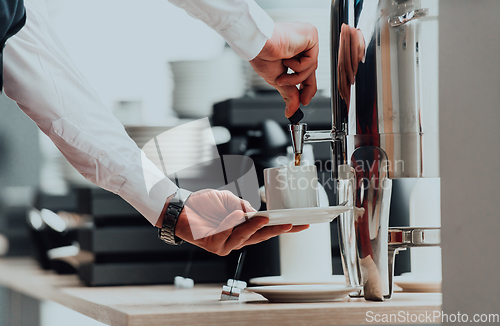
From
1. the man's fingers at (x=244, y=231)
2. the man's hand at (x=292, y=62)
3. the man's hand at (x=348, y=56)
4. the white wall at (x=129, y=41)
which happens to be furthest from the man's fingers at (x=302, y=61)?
the white wall at (x=129, y=41)

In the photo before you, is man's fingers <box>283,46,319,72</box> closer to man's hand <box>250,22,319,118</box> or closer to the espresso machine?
man's hand <box>250,22,319,118</box>

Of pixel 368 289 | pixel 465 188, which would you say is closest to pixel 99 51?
pixel 368 289

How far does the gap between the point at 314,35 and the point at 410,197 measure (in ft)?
0.82

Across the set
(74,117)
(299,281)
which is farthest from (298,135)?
(74,117)

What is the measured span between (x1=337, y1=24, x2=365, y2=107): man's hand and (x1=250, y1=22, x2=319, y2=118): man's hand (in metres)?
0.11

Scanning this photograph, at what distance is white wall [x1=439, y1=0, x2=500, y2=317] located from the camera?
0.66ft

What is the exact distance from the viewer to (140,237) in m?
0.74

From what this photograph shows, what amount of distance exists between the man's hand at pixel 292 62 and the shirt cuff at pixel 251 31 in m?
0.02

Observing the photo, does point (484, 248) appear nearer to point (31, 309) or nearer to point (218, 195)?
point (218, 195)

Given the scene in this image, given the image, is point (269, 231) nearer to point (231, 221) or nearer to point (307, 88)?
point (231, 221)

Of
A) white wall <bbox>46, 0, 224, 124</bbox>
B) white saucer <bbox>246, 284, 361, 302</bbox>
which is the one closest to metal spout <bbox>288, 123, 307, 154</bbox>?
white saucer <bbox>246, 284, 361, 302</bbox>

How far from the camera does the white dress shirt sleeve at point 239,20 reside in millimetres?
559

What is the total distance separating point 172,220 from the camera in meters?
0.58

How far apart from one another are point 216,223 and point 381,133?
0.24 meters
